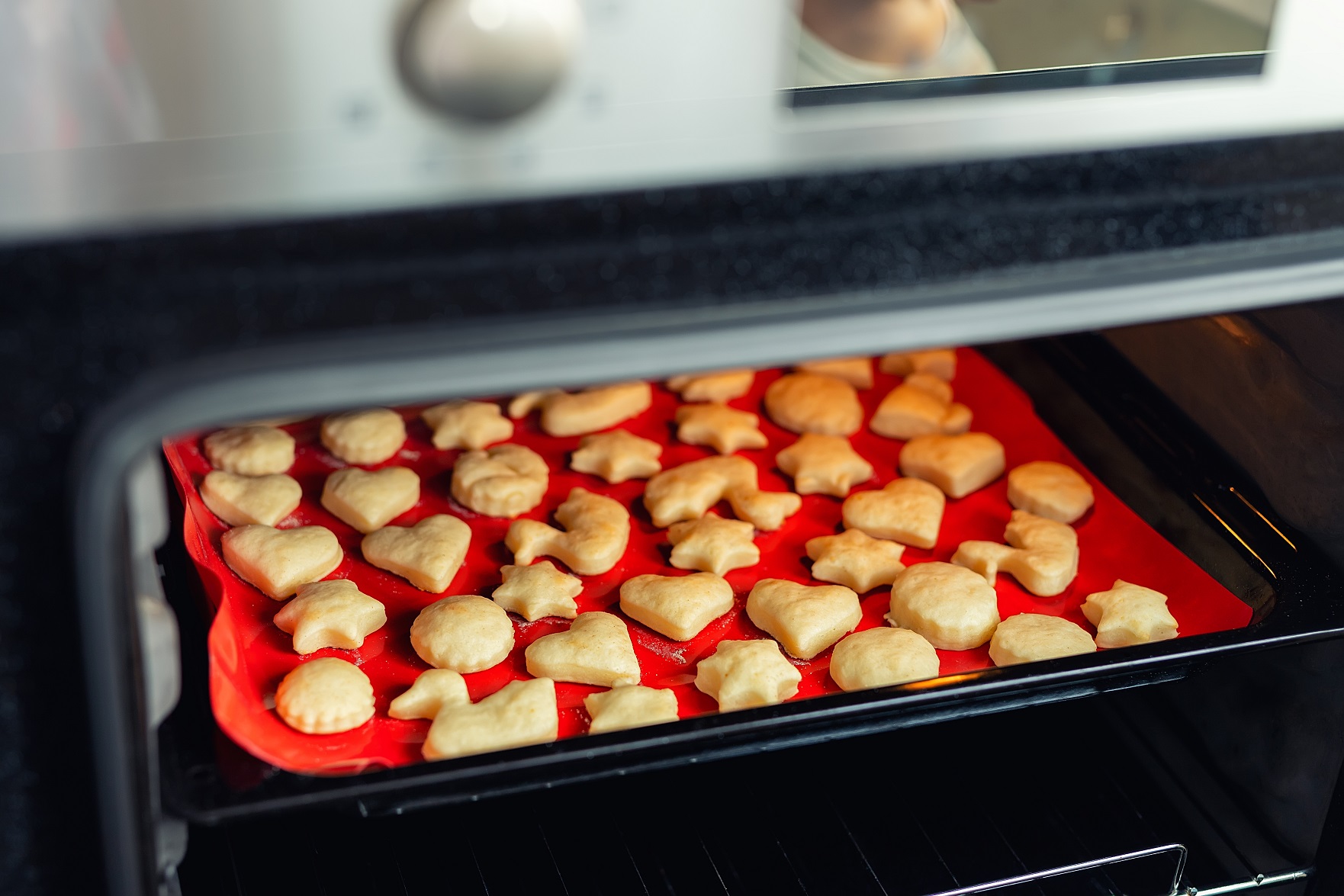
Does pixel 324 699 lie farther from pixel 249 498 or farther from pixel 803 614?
pixel 803 614

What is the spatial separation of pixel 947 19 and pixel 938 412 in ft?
2.79

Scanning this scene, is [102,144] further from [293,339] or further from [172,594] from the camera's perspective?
[172,594]

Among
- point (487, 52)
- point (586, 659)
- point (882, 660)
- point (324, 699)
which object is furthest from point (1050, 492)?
point (487, 52)

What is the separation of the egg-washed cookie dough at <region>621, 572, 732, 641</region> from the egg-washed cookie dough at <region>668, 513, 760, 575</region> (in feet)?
0.13

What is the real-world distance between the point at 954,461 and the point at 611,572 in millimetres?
409

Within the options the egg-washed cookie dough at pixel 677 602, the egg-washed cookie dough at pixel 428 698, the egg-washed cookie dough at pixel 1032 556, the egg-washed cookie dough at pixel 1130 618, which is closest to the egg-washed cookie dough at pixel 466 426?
the egg-washed cookie dough at pixel 677 602

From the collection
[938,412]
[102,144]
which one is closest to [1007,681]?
[938,412]

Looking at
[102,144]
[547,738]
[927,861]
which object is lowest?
[927,861]

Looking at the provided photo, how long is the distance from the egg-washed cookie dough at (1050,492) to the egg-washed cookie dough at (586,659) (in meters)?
0.50

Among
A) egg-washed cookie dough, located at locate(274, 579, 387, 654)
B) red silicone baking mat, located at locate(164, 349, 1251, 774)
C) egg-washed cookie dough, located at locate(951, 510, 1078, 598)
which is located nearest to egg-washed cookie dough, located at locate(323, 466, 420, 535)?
red silicone baking mat, located at locate(164, 349, 1251, 774)

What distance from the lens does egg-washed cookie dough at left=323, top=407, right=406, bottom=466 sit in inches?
53.7

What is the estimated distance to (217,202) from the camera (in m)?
0.56

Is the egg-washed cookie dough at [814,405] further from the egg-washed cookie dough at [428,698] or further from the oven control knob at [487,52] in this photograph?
the oven control knob at [487,52]

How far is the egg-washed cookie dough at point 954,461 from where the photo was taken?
1.38 m
